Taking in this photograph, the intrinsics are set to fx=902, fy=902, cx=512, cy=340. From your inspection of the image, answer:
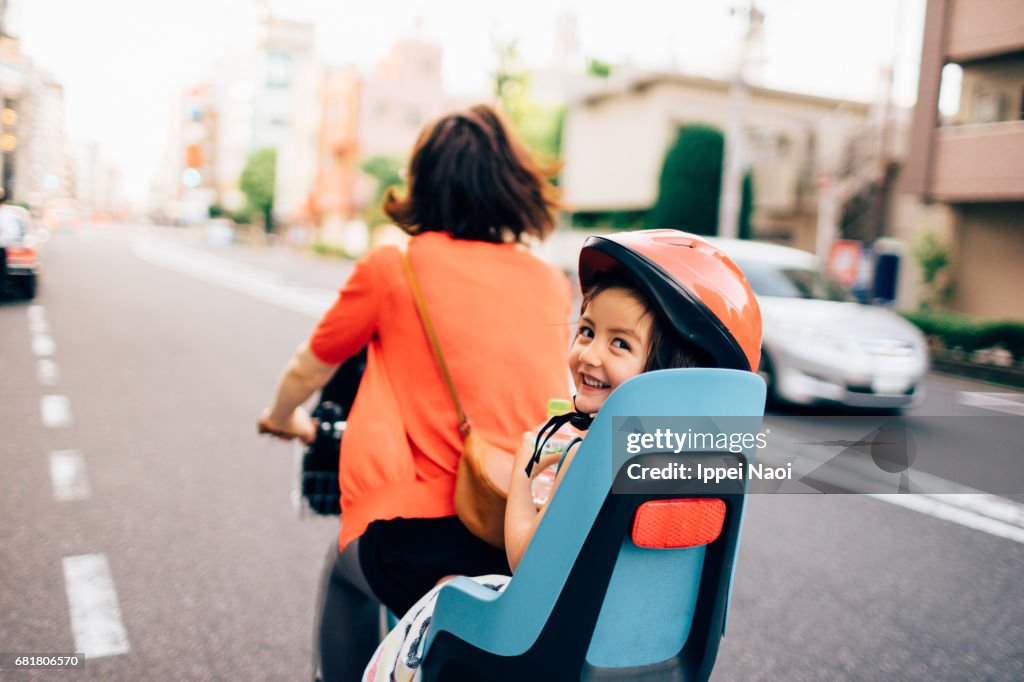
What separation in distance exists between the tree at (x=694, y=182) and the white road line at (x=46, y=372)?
20.3 m

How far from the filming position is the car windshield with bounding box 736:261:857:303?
9453mm

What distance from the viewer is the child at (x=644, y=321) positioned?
47.9 inches

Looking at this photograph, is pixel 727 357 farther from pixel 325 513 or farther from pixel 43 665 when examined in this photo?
pixel 43 665

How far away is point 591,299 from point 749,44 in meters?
18.8

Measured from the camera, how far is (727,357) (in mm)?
1236

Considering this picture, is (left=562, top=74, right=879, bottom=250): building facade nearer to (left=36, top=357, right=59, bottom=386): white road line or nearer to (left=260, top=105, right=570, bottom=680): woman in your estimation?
(left=36, top=357, right=59, bottom=386): white road line

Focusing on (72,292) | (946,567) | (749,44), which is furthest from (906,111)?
(946,567)

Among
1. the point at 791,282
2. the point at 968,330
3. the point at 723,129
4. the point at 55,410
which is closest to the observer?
the point at 55,410

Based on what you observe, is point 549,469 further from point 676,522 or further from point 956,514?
point 956,514

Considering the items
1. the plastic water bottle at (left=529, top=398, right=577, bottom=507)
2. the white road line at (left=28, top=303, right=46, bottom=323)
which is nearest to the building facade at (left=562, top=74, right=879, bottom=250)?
the white road line at (left=28, top=303, right=46, bottom=323)

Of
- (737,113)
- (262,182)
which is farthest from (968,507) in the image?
(262,182)

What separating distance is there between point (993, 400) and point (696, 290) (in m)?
6.55

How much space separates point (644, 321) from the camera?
4.25ft

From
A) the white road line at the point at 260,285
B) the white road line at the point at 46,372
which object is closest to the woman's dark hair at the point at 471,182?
the white road line at the point at 46,372
